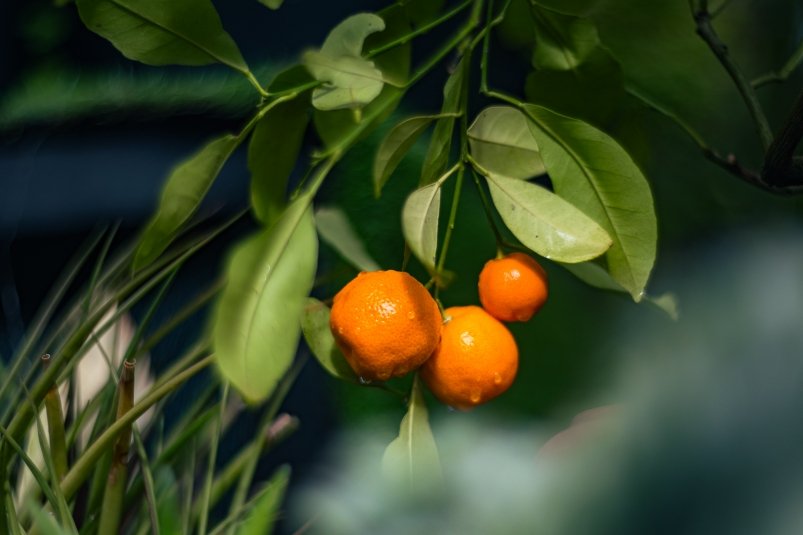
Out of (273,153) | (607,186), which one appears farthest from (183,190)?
(607,186)

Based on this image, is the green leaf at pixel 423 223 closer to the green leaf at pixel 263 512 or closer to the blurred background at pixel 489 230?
the blurred background at pixel 489 230

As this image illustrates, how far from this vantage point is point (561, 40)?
43 cm

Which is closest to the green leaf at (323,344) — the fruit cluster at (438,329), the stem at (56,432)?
the fruit cluster at (438,329)

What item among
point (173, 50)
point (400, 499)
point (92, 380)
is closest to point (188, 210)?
point (173, 50)

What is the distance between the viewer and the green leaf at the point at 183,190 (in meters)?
0.35

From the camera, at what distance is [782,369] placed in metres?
0.14

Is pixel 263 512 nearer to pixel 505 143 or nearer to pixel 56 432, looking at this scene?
pixel 56 432

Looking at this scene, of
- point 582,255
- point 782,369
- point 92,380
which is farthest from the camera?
point 92,380

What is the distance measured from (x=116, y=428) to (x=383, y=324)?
0.48 feet

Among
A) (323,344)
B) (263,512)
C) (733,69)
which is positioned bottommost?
(263,512)

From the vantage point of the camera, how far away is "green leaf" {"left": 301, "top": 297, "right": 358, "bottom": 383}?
0.40m

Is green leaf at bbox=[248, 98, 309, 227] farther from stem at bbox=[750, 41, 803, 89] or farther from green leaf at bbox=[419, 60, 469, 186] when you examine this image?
stem at bbox=[750, 41, 803, 89]

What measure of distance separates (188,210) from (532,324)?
0.71ft

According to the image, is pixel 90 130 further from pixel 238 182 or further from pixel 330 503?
pixel 330 503
